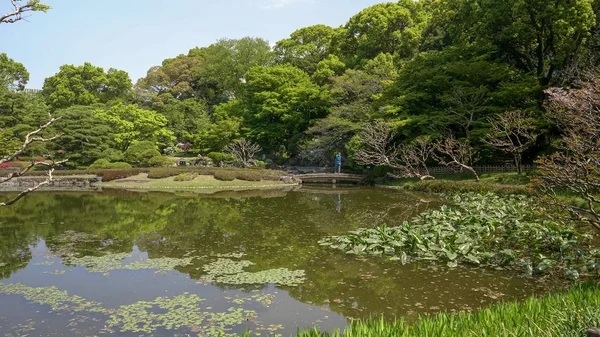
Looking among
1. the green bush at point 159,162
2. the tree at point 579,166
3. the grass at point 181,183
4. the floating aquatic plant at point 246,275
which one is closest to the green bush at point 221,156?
the green bush at point 159,162

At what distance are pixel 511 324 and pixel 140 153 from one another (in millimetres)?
28870

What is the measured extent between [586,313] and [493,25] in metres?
20.6

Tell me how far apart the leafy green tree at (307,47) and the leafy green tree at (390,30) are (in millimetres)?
3332

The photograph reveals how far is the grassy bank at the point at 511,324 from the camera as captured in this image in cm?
337

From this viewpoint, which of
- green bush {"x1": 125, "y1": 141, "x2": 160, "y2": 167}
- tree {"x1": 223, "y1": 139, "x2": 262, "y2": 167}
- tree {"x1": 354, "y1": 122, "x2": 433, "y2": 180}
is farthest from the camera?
tree {"x1": 223, "y1": 139, "x2": 262, "y2": 167}

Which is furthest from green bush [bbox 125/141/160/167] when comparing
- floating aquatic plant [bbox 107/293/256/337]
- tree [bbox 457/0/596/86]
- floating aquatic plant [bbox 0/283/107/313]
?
floating aquatic plant [bbox 107/293/256/337]

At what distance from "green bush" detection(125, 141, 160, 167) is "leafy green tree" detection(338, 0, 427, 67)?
58.5 feet

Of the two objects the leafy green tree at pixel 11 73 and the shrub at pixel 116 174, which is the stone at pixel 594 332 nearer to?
the shrub at pixel 116 174

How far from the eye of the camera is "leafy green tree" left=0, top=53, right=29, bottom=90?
4469 cm

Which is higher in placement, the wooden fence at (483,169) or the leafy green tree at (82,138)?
the leafy green tree at (82,138)

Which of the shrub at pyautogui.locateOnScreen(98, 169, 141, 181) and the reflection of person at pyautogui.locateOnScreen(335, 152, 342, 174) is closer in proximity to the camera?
the shrub at pyautogui.locateOnScreen(98, 169, 141, 181)

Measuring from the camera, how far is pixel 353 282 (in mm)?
6789

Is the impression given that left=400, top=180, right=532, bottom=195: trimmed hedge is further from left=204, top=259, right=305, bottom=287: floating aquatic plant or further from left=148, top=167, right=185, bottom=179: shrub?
left=148, top=167, right=185, bottom=179: shrub

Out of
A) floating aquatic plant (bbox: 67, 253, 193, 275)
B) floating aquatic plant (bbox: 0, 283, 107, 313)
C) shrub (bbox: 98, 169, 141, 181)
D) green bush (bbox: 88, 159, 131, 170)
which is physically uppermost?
green bush (bbox: 88, 159, 131, 170)
